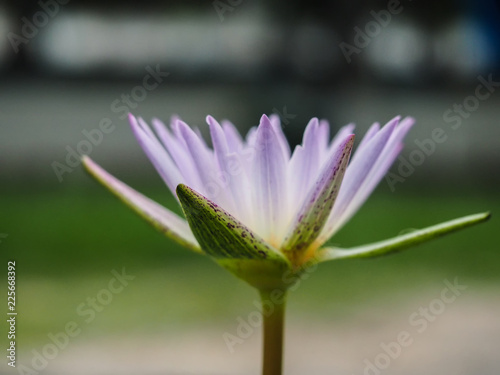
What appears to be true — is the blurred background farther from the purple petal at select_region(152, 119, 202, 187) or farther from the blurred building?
the purple petal at select_region(152, 119, 202, 187)

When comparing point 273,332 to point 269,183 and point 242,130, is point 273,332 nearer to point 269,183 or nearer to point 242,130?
point 269,183

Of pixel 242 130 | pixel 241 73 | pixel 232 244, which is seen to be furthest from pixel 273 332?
pixel 241 73

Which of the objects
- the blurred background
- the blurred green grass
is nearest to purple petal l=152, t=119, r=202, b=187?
the blurred background

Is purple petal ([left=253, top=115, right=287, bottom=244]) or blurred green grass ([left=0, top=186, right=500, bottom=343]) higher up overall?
blurred green grass ([left=0, top=186, right=500, bottom=343])

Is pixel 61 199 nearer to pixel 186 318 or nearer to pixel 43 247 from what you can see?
pixel 43 247

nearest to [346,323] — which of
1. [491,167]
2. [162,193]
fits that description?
[162,193]

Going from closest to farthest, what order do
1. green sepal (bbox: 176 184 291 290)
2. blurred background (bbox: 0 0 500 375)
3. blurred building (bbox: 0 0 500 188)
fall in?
green sepal (bbox: 176 184 291 290) < blurred background (bbox: 0 0 500 375) < blurred building (bbox: 0 0 500 188)
